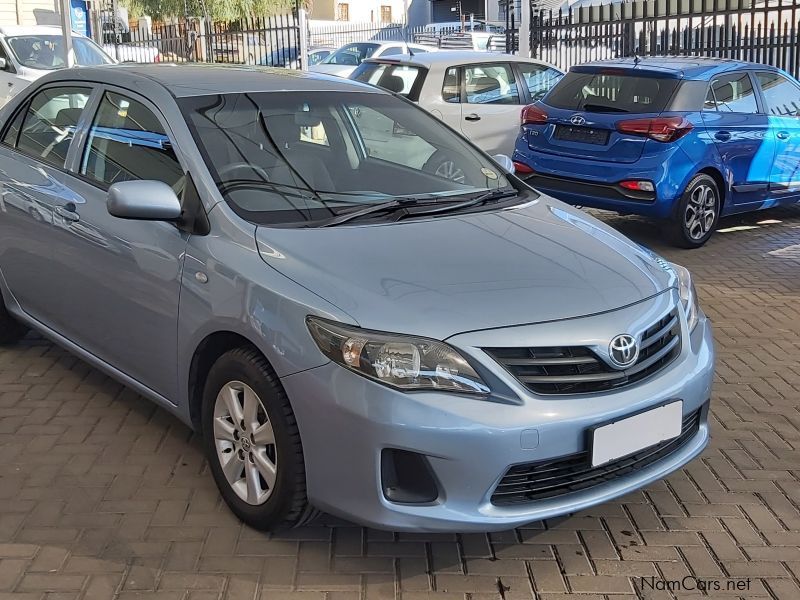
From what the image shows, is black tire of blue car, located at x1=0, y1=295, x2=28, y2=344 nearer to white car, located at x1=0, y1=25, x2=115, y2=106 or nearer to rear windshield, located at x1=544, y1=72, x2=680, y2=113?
rear windshield, located at x1=544, y1=72, x2=680, y2=113

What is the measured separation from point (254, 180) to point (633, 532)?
1.95 m

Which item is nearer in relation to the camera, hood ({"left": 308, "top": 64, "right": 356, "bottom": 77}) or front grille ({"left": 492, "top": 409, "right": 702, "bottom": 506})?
front grille ({"left": 492, "top": 409, "right": 702, "bottom": 506})

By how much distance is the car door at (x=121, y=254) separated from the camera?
3572 millimetres

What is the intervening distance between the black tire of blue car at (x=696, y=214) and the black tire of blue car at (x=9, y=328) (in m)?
5.25

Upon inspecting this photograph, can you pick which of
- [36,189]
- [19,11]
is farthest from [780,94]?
[19,11]

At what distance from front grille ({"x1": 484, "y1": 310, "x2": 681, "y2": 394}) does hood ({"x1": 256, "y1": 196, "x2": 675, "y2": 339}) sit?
0.36 feet

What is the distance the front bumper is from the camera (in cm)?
276

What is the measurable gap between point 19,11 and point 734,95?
2351cm

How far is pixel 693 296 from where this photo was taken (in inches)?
143

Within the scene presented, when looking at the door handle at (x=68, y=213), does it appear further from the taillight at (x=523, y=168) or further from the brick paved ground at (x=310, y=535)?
the taillight at (x=523, y=168)

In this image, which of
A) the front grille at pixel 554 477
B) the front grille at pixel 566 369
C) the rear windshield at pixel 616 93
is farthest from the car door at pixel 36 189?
the rear windshield at pixel 616 93

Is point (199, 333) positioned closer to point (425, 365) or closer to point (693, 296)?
point (425, 365)

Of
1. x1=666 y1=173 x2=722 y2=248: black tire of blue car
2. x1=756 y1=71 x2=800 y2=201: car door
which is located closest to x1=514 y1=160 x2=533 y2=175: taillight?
x1=666 y1=173 x2=722 y2=248: black tire of blue car

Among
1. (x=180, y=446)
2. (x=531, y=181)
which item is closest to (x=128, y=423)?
(x=180, y=446)
